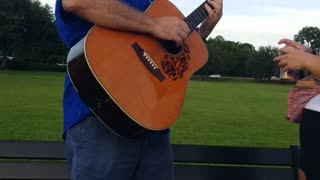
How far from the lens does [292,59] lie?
2.75m

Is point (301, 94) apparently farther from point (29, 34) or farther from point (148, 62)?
point (29, 34)

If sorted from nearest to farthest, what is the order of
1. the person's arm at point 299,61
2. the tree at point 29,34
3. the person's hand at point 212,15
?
1. the person's arm at point 299,61
2. the person's hand at point 212,15
3. the tree at point 29,34

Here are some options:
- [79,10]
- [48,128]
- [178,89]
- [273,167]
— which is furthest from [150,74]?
[48,128]

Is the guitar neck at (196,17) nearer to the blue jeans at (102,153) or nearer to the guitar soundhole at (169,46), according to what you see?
the guitar soundhole at (169,46)

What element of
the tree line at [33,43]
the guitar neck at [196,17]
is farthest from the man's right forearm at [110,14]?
the tree line at [33,43]

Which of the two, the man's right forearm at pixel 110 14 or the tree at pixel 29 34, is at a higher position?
the man's right forearm at pixel 110 14

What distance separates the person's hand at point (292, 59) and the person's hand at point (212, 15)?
556mm

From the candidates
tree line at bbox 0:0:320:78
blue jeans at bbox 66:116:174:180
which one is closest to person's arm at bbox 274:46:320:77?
blue jeans at bbox 66:116:174:180

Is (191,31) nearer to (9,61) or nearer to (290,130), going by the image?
(290,130)

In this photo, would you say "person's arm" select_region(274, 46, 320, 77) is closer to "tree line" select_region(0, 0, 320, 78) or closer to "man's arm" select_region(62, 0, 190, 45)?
"man's arm" select_region(62, 0, 190, 45)

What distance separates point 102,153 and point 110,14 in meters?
0.65

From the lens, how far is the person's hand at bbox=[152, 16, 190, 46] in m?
2.70

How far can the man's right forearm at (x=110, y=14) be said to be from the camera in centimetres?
249

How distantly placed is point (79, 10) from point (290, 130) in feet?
36.5
